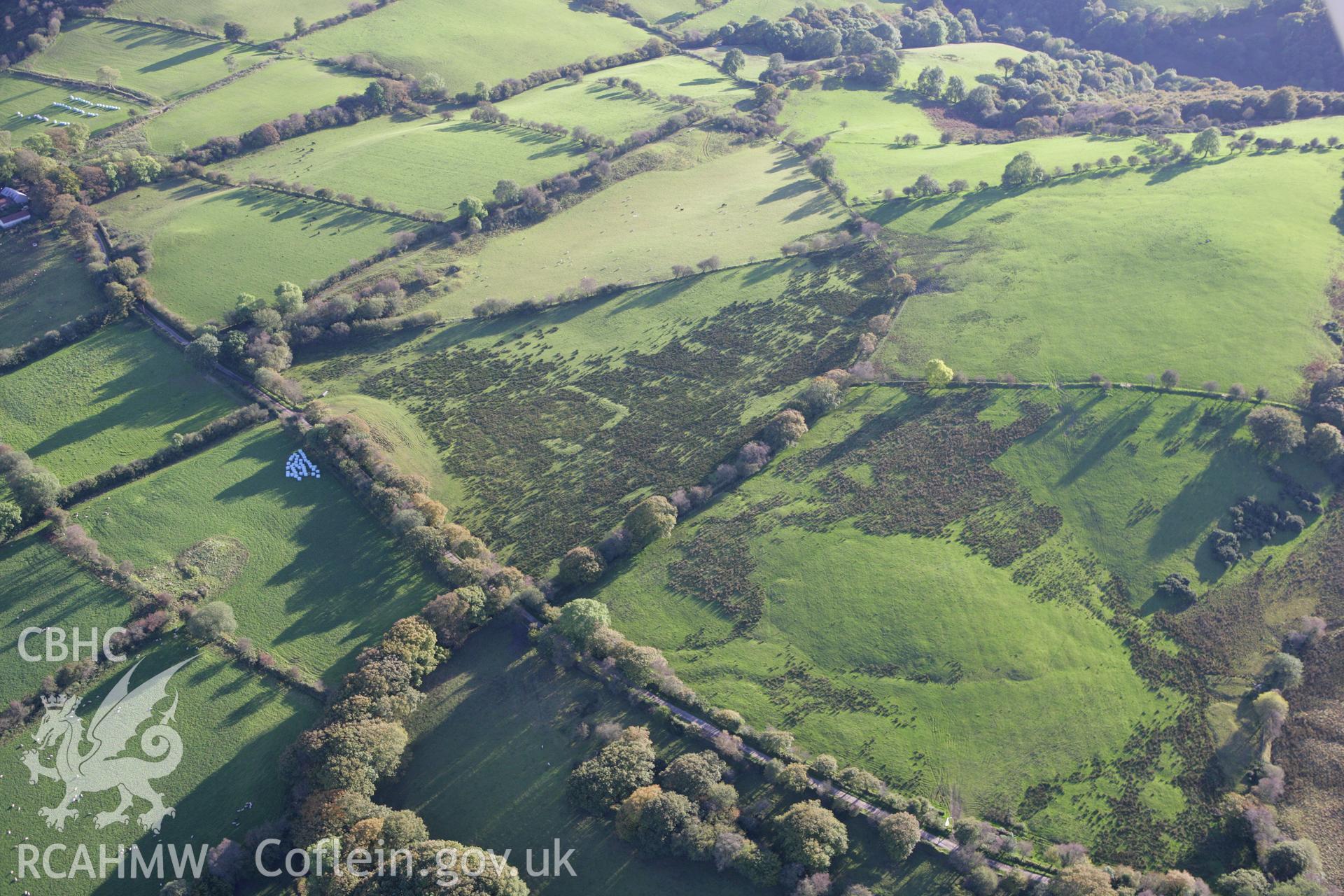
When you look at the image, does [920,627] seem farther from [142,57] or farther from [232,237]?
[142,57]

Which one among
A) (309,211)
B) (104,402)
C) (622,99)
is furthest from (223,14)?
(104,402)

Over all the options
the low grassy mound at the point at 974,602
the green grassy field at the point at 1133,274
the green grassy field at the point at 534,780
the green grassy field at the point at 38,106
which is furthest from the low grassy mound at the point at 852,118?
the green grassy field at the point at 38,106

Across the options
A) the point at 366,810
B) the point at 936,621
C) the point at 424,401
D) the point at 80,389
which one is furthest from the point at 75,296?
the point at 936,621

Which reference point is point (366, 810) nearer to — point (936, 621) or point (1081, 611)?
point (936, 621)

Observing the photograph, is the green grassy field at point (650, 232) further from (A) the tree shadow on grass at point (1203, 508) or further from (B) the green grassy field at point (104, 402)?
(A) the tree shadow on grass at point (1203, 508)

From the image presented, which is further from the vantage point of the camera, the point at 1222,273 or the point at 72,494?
the point at 1222,273

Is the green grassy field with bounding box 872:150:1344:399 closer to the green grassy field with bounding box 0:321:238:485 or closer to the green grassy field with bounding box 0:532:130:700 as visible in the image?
the green grassy field with bounding box 0:321:238:485

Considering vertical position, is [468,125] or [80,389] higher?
[468,125]
